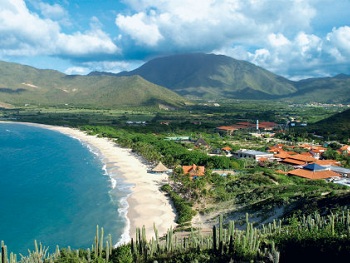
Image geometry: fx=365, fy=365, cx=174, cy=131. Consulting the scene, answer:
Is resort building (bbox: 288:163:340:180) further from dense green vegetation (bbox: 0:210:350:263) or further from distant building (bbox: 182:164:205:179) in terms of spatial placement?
dense green vegetation (bbox: 0:210:350:263)

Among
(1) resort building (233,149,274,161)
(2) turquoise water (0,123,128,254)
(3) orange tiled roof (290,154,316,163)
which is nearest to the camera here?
(2) turquoise water (0,123,128,254)

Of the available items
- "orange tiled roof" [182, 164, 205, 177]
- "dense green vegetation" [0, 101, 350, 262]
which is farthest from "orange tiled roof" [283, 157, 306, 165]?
"orange tiled roof" [182, 164, 205, 177]

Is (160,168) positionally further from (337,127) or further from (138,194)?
A: (337,127)

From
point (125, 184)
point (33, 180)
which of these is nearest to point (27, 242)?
point (125, 184)

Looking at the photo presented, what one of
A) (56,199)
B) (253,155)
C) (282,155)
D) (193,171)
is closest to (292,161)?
(282,155)

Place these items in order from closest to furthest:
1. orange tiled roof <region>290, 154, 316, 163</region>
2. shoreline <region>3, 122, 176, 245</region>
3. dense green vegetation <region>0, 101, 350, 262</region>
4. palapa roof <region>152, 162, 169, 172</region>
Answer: dense green vegetation <region>0, 101, 350, 262</region>, shoreline <region>3, 122, 176, 245</region>, palapa roof <region>152, 162, 169, 172</region>, orange tiled roof <region>290, 154, 316, 163</region>

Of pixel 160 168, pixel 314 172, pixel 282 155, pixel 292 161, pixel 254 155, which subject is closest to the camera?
pixel 314 172
